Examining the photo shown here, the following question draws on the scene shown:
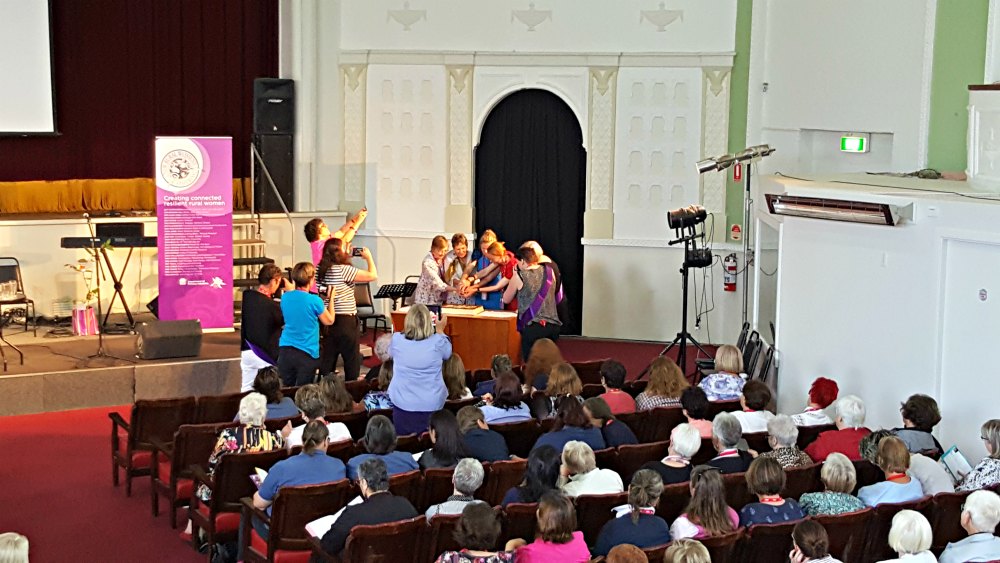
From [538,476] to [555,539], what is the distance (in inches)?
28.9

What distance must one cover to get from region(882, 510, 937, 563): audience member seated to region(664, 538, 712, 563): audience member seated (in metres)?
1.04

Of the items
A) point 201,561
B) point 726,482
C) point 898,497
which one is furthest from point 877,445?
point 201,561

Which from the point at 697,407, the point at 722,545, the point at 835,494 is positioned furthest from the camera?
the point at 697,407

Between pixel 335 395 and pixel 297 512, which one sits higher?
pixel 335 395

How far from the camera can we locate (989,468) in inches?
264

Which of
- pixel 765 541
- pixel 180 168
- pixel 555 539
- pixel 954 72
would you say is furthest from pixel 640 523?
pixel 180 168

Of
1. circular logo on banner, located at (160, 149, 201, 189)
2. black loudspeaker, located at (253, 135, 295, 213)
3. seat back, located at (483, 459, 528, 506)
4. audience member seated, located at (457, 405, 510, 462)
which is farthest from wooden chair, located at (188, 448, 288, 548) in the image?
black loudspeaker, located at (253, 135, 295, 213)

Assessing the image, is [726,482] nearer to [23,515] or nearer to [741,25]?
[23,515]

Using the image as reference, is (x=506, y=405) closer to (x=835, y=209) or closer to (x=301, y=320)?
(x=301, y=320)

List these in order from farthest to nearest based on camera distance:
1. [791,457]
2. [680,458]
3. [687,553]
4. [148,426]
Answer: [148,426], [791,457], [680,458], [687,553]

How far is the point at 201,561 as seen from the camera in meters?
7.46

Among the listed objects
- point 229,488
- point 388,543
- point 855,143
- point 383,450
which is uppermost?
point 855,143

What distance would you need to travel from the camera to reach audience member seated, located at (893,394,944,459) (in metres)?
7.39

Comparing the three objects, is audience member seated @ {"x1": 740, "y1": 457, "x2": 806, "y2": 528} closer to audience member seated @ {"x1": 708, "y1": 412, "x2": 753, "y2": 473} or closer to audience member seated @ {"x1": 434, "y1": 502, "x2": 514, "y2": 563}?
audience member seated @ {"x1": 708, "y1": 412, "x2": 753, "y2": 473}
